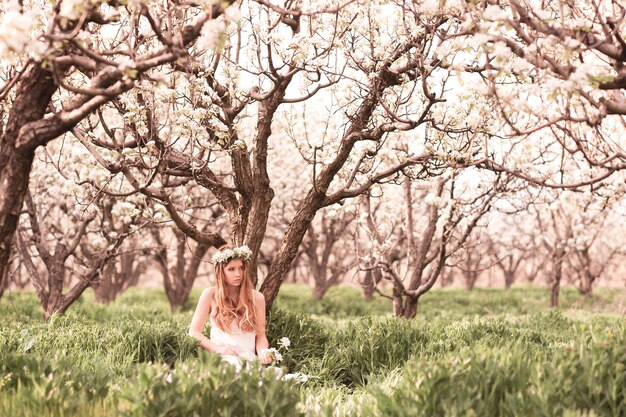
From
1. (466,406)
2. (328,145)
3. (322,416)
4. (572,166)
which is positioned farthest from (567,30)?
(572,166)

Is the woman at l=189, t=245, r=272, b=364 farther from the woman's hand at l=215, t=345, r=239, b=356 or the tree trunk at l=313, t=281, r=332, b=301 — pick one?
the tree trunk at l=313, t=281, r=332, b=301

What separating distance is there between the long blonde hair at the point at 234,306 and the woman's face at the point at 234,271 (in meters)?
0.08

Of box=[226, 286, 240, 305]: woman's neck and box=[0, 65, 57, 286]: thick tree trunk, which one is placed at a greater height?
box=[0, 65, 57, 286]: thick tree trunk

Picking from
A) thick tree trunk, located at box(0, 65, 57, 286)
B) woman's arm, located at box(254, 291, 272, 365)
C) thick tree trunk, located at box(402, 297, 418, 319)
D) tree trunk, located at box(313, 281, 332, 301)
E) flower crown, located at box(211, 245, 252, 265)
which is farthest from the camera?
tree trunk, located at box(313, 281, 332, 301)

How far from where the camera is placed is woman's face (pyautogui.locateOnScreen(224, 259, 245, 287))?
6.91 m

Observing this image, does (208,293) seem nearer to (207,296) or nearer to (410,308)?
(207,296)

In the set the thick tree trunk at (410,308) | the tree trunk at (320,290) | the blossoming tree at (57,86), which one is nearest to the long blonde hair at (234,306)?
the blossoming tree at (57,86)

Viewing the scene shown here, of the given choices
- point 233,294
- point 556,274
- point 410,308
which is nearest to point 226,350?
point 233,294

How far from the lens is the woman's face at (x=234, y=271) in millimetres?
6910

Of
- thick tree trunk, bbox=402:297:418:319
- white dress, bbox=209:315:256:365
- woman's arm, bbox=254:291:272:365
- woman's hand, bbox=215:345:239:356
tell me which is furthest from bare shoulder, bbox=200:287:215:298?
thick tree trunk, bbox=402:297:418:319

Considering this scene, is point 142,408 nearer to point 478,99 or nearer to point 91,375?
point 91,375

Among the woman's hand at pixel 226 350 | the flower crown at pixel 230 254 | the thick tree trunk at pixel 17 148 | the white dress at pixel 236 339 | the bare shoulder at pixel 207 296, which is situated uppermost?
the thick tree trunk at pixel 17 148

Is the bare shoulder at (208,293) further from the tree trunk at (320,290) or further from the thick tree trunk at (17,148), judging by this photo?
the tree trunk at (320,290)

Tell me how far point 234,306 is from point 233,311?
11 centimetres
